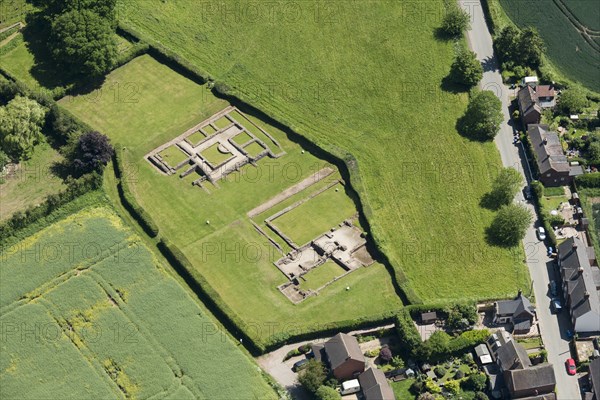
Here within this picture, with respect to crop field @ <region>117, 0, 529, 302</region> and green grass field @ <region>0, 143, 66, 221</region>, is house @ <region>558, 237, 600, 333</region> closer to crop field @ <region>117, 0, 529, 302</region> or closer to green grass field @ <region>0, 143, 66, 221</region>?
crop field @ <region>117, 0, 529, 302</region>

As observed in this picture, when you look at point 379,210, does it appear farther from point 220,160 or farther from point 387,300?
point 220,160

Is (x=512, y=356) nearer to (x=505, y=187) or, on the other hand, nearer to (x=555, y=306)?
(x=555, y=306)

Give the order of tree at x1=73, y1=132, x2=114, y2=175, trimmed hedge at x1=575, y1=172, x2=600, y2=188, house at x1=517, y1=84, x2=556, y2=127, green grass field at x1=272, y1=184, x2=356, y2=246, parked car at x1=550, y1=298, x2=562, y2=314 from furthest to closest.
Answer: house at x1=517, y1=84, x2=556, y2=127 < trimmed hedge at x1=575, y1=172, x2=600, y2=188 < tree at x1=73, y1=132, x2=114, y2=175 < green grass field at x1=272, y1=184, x2=356, y2=246 < parked car at x1=550, y1=298, x2=562, y2=314

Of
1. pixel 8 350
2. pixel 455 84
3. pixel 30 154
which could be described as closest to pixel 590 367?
pixel 455 84

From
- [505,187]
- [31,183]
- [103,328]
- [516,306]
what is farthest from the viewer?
[31,183]

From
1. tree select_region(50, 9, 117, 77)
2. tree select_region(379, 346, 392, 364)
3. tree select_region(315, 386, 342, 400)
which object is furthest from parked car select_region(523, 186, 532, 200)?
tree select_region(50, 9, 117, 77)

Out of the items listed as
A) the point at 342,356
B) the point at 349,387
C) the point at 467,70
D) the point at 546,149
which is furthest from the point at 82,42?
the point at 546,149
